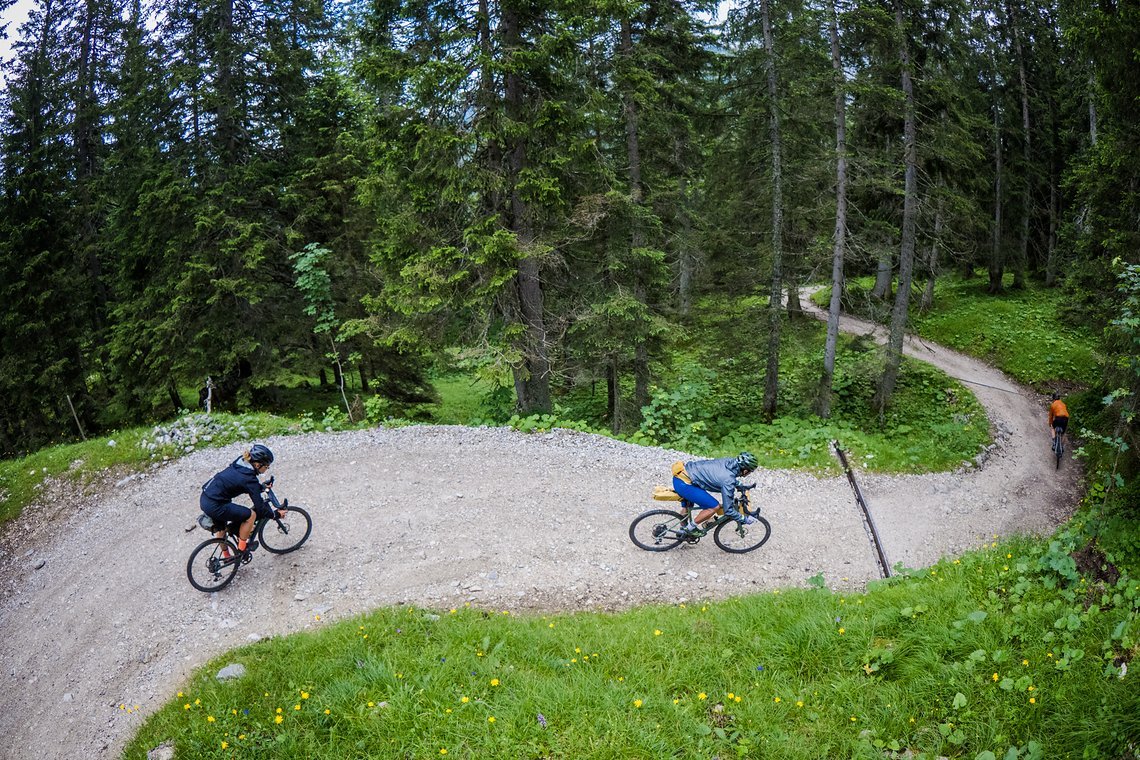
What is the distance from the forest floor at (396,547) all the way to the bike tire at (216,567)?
16 cm

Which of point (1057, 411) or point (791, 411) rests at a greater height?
point (1057, 411)

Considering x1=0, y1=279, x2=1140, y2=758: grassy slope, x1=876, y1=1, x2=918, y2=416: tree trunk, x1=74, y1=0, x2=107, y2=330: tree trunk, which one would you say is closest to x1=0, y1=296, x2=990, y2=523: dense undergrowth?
x1=876, y1=1, x2=918, y2=416: tree trunk

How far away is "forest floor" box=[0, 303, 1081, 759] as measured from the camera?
7.59m

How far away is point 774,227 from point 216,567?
15937 millimetres

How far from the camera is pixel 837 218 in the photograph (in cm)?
1652

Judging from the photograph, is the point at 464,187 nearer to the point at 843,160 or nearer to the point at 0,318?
the point at 843,160

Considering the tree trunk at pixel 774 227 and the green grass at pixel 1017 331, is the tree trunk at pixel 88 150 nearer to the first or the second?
the tree trunk at pixel 774 227

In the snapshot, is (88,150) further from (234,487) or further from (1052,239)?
(1052,239)

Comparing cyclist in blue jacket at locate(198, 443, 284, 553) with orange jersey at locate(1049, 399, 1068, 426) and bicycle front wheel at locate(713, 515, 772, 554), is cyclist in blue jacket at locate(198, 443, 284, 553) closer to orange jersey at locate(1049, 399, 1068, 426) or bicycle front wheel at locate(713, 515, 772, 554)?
bicycle front wheel at locate(713, 515, 772, 554)

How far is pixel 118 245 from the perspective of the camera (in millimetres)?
20250

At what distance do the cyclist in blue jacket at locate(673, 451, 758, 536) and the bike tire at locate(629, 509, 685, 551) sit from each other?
20cm

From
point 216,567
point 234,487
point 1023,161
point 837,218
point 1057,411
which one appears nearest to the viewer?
point 234,487

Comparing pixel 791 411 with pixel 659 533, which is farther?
pixel 791 411

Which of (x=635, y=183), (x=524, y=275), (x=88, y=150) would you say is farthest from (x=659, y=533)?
(x=88, y=150)
